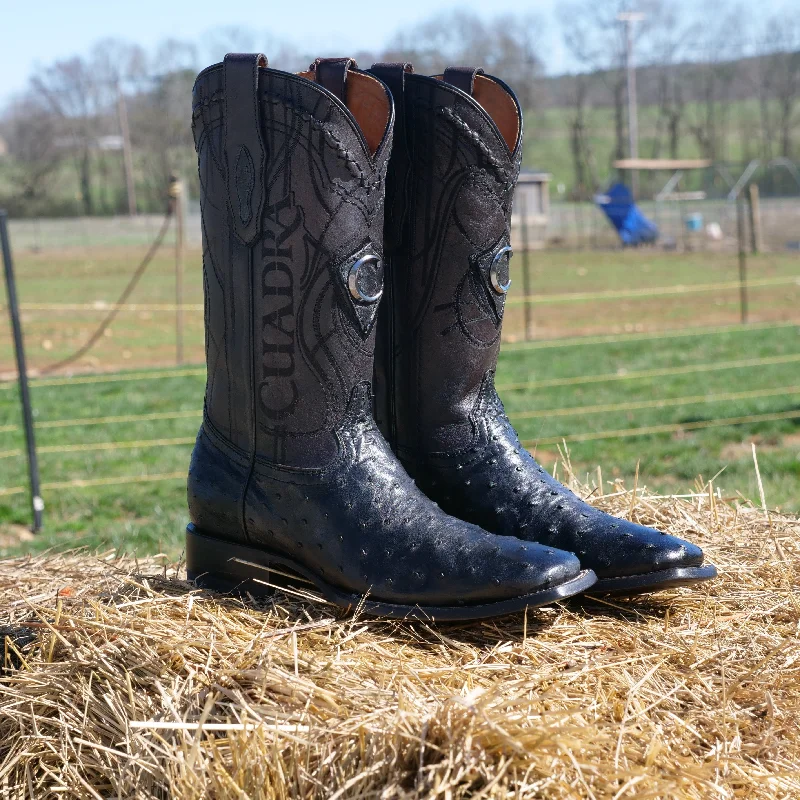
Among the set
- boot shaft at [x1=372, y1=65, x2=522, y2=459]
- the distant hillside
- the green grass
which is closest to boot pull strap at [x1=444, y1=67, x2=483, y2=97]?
boot shaft at [x1=372, y1=65, x2=522, y2=459]

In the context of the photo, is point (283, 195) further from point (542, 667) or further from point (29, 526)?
point (29, 526)

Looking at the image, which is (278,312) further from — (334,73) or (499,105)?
(499,105)

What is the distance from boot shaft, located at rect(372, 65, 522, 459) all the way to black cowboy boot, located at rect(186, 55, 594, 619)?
0.13 meters

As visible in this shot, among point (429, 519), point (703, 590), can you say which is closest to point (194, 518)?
point (429, 519)

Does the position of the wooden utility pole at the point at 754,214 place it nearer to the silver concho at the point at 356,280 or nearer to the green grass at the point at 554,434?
the green grass at the point at 554,434

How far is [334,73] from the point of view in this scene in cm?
174

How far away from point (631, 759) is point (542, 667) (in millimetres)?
237

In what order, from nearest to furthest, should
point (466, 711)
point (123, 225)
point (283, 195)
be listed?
point (466, 711), point (283, 195), point (123, 225)

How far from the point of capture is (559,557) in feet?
5.20

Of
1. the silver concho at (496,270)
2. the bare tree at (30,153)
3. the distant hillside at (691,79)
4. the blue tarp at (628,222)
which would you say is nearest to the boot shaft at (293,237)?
the silver concho at (496,270)

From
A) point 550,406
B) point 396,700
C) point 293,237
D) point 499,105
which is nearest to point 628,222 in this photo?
point 550,406

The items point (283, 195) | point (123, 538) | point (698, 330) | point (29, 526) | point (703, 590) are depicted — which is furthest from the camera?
point (698, 330)

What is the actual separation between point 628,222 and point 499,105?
1161 inches

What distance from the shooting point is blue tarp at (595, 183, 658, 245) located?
99.2 ft
